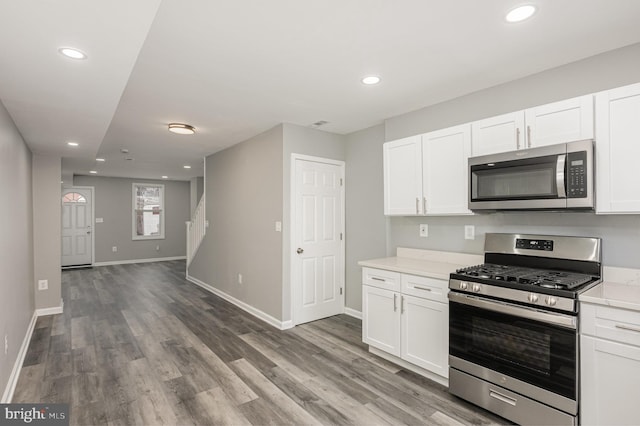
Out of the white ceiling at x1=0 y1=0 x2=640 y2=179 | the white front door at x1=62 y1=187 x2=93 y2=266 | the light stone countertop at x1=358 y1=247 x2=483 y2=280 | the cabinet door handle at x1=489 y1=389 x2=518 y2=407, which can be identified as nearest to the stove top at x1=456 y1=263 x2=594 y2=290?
the light stone countertop at x1=358 y1=247 x2=483 y2=280

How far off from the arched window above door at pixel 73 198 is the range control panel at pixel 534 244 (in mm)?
9676

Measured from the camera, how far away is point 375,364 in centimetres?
297

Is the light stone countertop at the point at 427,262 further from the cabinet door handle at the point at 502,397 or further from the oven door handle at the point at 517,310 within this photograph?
the cabinet door handle at the point at 502,397

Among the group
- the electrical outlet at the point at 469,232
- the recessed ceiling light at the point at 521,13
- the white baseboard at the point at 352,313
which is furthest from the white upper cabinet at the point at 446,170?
the white baseboard at the point at 352,313

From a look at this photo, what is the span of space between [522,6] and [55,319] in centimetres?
587

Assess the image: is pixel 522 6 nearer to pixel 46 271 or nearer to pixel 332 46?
pixel 332 46

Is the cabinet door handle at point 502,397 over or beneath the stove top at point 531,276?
beneath

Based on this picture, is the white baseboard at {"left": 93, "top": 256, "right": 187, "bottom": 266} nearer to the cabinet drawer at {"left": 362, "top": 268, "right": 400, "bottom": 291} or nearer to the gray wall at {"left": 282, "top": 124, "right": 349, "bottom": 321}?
the gray wall at {"left": 282, "top": 124, "right": 349, "bottom": 321}

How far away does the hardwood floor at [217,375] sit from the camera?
7.37 feet

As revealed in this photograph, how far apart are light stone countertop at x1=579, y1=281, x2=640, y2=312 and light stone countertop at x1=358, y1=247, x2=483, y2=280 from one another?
86 centimetres

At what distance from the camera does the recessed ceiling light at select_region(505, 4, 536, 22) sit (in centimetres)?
178

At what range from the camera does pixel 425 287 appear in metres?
2.66

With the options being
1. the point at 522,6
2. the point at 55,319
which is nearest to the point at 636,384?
the point at 522,6

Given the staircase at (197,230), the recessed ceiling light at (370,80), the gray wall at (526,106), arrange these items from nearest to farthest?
the gray wall at (526,106)
the recessed ceiling light at (370,80)
the staircase at (197,230)
